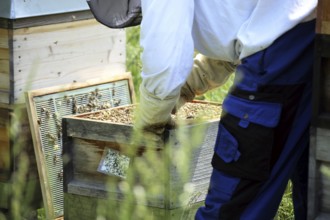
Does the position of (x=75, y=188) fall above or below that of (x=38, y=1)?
below

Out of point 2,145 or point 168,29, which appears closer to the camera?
point 168,29

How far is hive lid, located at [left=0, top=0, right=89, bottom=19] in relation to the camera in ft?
13.4

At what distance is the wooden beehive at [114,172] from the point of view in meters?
3.58

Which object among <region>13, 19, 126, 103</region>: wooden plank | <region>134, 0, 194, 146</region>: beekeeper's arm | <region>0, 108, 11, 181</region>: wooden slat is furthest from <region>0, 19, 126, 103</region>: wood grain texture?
<region>134, 0, 194, 146</region>: beekeeper's arm

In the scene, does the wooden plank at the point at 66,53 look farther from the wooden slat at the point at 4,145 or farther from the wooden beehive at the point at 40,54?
the wooden slat at the point at 4,145

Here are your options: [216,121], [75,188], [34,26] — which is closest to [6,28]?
[34,26]

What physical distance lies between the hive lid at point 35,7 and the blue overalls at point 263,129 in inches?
63.5

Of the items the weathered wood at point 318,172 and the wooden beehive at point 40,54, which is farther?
the wooden beehive at point 40,54

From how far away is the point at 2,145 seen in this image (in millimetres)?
4391

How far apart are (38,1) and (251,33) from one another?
169cm

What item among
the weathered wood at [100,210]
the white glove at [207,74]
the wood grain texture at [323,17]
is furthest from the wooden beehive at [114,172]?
Result: the wood grain texture at [323,17]

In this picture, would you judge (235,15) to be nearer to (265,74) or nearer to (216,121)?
(265,74)

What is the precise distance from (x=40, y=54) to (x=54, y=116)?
35cm

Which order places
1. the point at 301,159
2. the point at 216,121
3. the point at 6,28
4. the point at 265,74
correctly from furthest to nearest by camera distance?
the point at 6,28, the point at 216,121, the point at 301,159, the point at 265,74
